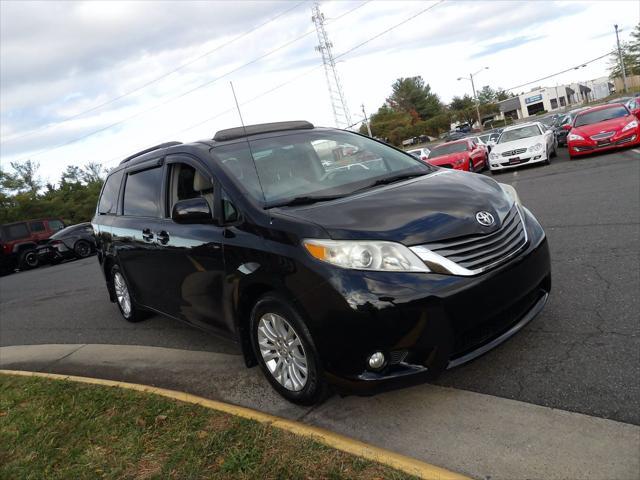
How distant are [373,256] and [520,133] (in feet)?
53.7

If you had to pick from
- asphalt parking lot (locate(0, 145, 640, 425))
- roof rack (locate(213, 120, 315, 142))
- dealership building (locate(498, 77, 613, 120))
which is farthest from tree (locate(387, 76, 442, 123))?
roof rack (locate(213, 120, 315, 142))

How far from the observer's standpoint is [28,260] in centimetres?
1992

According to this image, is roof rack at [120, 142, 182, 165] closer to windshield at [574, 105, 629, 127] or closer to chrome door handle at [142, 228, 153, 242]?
chrome door handle at [142, 228, 153, 242]

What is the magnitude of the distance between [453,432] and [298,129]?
272 centimetres

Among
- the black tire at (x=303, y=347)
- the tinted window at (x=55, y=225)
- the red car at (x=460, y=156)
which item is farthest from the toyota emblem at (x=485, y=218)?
the tinted window at (x=55, y=225)

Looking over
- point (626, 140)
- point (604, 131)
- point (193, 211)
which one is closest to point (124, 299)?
point (193, 211)

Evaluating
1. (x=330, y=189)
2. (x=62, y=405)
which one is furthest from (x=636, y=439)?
(x=62, y=405)

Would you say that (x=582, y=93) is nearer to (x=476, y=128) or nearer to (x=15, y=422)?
(x=476, y=128)

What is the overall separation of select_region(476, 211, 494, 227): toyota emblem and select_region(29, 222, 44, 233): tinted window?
22.0 metres

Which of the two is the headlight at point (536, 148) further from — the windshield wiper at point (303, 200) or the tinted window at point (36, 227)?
the tinted window at point (36, 227)

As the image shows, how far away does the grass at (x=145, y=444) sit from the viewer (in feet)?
9.00

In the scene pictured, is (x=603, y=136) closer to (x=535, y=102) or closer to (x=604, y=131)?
(x=604, y=131)

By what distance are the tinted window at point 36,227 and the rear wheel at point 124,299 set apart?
17393 mm

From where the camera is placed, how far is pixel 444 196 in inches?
132
